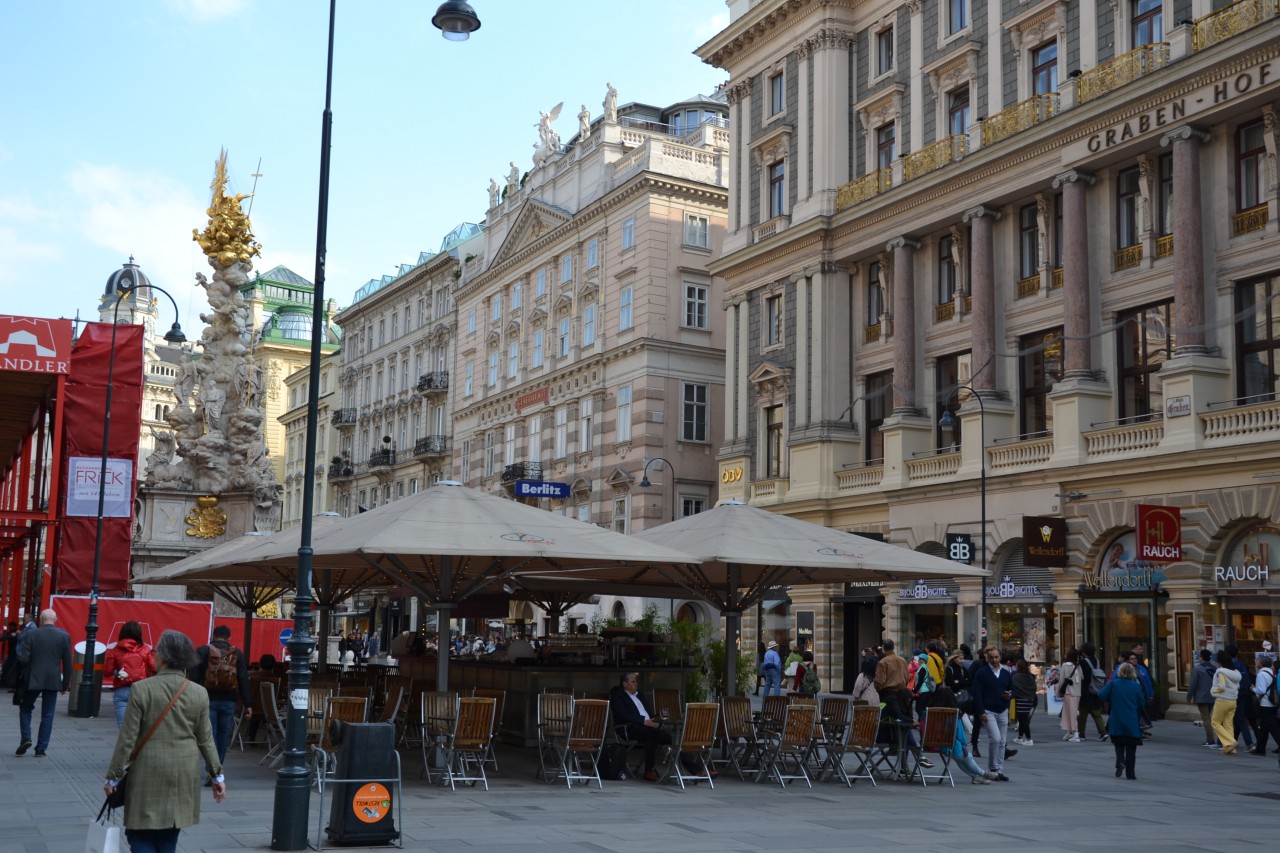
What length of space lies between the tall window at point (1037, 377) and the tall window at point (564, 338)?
26.9 m

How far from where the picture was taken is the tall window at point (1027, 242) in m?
35.7

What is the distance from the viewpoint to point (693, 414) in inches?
2135

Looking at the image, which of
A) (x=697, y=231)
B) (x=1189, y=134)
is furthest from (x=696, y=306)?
(x=1189, y=134)

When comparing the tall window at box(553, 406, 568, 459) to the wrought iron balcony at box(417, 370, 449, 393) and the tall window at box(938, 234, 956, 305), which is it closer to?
the wrought iron balcony at box(417, 370, 449, 393)

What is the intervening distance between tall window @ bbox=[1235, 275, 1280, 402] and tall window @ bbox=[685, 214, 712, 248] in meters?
27.2

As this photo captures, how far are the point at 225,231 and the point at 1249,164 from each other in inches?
1001

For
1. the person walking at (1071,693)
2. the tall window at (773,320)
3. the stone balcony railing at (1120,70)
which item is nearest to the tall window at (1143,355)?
the stone balcony railing at (1120,70)

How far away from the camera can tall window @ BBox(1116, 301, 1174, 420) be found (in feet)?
103

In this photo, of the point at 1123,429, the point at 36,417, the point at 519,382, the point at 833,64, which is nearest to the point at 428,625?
the point at 519,382

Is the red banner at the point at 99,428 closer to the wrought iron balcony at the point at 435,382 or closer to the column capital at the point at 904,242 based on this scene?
the column capital at the point at 904,242

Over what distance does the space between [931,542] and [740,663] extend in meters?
13.3

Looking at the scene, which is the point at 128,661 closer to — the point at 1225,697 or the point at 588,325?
the point at 1225,697

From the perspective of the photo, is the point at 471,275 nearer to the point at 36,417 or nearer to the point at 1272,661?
the point at 36,417

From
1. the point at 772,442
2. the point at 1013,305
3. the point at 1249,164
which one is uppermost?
the point at 1249,164
